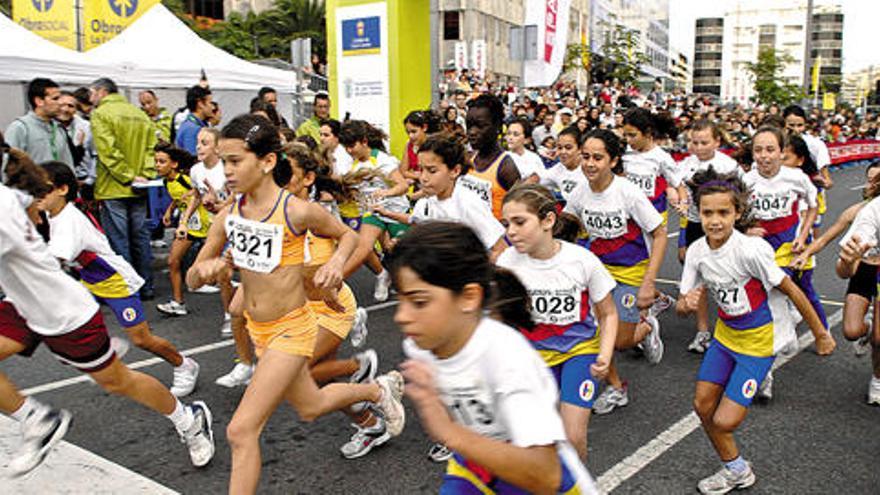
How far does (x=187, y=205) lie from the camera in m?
8.22

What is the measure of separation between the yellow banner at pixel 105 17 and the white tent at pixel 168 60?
373 cm

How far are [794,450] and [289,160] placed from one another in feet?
12.0

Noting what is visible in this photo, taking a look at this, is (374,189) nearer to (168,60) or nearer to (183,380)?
(183,380)

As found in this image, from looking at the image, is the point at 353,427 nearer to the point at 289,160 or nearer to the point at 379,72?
the point at 289,160

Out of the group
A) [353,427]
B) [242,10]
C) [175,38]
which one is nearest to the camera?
[353,427]

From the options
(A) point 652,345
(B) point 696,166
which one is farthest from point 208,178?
(B) point 696,166

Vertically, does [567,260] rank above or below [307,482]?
above

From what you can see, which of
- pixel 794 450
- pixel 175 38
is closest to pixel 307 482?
pixel 794 450

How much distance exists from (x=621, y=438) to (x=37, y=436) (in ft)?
10.6

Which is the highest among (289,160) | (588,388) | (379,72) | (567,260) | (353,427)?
(379,72)

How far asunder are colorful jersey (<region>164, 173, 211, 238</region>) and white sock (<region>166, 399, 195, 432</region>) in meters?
3.72

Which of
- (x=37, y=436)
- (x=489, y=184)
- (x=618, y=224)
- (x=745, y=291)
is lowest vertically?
(x=37, y=436)

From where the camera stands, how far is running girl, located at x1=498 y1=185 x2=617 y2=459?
144 inches

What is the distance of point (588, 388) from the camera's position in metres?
3.69
